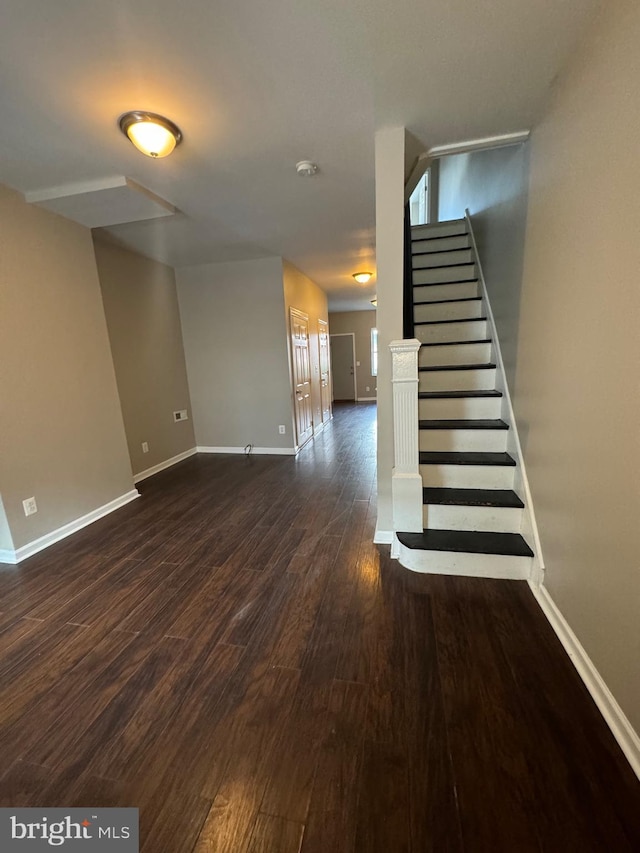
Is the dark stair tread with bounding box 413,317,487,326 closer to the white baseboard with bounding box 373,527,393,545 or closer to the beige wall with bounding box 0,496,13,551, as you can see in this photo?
the white baseboard with bounding box 373,527,393,545

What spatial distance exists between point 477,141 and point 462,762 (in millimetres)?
2995

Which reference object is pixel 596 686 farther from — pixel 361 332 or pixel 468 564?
pixel 361 332

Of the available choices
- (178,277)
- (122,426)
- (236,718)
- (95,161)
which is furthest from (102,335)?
(236,718)

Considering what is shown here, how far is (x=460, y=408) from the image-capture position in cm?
257

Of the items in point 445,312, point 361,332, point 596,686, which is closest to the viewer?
point 596,686

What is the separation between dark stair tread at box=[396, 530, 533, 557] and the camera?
1.94 metres

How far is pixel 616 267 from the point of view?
1.18 metres

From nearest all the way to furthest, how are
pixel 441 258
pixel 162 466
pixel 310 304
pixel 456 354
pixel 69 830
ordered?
pixel 69 830 → pixel 456 354 → pixel 441 258 → pixel 162 466 → pixel 310 304

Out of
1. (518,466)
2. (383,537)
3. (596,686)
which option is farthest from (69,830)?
(518,466)

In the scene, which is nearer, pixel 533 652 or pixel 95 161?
pixel 533 652

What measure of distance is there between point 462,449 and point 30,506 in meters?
3.14

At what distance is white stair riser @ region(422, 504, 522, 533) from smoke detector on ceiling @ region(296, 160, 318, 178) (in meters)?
2.31

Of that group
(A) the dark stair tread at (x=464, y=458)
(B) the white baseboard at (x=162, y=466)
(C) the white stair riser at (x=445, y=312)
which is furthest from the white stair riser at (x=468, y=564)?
(B) the white baseboard at (x=162, y=466)

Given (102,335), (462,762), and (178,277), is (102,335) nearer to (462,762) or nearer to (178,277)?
(178,277)
